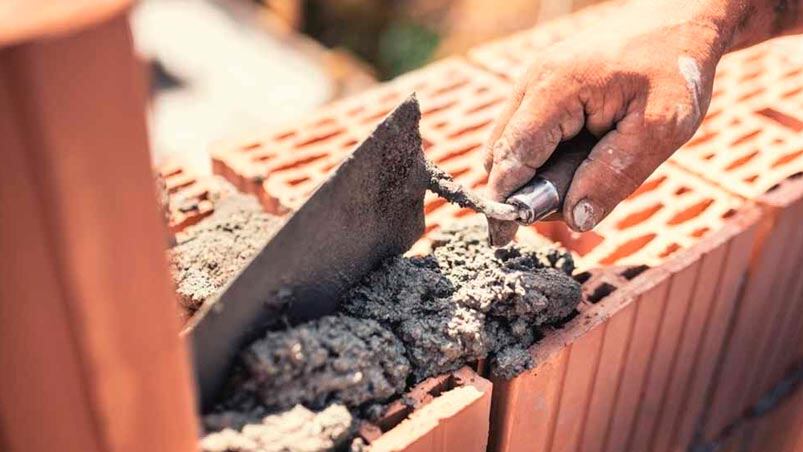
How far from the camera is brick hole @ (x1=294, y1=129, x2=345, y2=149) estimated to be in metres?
2.08

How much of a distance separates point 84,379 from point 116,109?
30cm

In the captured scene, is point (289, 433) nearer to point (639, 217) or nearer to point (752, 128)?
point (639, 217)

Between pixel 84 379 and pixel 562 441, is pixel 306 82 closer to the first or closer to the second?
pixel 562 441

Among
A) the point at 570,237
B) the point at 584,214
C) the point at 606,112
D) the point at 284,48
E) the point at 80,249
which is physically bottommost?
the point at 284,48

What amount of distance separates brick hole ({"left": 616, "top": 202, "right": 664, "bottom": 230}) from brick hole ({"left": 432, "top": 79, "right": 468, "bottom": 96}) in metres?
0.73

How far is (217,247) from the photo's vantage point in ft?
5.16

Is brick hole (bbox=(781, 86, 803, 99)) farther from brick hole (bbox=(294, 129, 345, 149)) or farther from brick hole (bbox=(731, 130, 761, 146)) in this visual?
brick hole (bbox=(294, 129, 345, 149))

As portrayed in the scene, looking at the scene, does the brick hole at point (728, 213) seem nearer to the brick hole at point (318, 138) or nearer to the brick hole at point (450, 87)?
the brick hole at point (450, 87)

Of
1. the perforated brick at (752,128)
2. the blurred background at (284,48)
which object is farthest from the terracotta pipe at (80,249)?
the blurred background at (284,48)

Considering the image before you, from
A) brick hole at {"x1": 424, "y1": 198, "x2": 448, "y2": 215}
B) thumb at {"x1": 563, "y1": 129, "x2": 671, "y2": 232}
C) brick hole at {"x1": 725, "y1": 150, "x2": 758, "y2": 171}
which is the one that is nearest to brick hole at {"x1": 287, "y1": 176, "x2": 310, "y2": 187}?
brick hole at {"x1": 424, "y1": 198, "x2": 448, "y2": 215}

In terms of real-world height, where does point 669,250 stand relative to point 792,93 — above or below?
below

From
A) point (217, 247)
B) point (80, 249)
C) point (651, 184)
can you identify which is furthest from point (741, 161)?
point (80, 249)

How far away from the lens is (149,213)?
0.81m

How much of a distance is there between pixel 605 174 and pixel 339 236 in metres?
0.55
